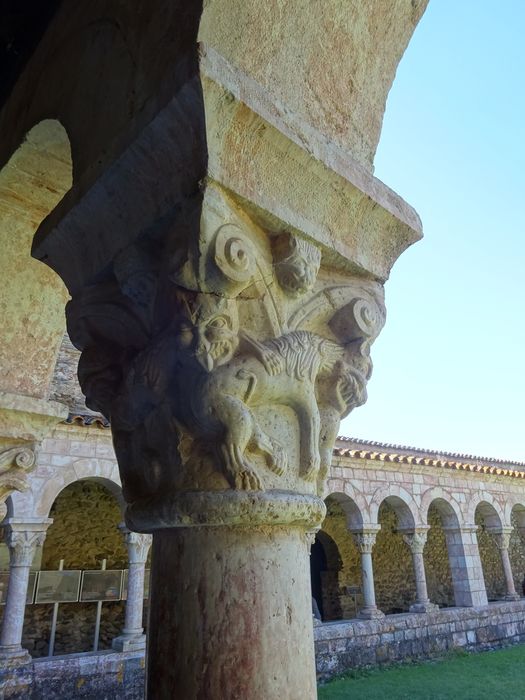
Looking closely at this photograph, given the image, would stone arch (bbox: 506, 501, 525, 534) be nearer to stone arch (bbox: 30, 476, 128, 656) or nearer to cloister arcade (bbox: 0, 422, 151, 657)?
cloister arcade (bbox: 0, 422, 151, 657)

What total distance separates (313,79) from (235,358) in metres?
0.79

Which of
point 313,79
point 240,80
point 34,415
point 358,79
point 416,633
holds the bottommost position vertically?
point 416,633

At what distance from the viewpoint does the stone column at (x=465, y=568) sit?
9.82m

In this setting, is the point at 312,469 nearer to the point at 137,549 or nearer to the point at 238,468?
the point at 238,468

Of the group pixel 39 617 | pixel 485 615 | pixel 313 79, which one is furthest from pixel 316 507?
pixel 485 615

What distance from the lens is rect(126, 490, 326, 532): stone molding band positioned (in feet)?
3.42

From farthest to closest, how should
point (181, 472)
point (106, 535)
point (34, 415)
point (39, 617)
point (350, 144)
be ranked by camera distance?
point (106, 535), point (39, 617), point (34, 415), point (350, 144), point (181, 472)

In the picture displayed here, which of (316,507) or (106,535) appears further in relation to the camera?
(106,535)

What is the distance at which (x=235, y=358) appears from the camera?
1.14 metres

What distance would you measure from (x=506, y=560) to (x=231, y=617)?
39.0 feet

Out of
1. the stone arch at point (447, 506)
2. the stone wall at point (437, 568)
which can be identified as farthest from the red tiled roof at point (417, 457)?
the stone wall at point (437, 568)

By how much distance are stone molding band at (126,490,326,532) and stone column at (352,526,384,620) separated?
8366 millimetres

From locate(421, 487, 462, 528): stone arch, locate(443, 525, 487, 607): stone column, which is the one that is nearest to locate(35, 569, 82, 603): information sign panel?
locate(421, 487, 462, 528): stone arch

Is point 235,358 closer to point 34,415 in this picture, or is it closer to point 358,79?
point 358,79
